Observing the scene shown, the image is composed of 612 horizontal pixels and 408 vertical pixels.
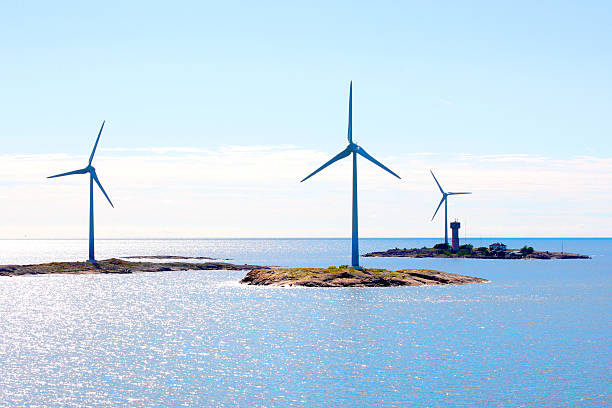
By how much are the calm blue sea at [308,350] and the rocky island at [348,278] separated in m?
5.85

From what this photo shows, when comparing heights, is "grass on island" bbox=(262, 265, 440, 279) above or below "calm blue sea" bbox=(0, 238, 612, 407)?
above

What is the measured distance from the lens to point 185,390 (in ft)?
152

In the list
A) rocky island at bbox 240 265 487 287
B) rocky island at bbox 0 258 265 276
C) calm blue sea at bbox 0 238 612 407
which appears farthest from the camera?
rocky island at bbox 0 258 265 276

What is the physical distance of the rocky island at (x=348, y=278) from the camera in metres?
126

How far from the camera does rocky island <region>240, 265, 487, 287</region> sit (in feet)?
413

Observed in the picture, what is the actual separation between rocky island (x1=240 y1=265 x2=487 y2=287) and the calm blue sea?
19.2ft

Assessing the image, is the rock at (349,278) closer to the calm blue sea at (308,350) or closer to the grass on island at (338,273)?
the grass on island at (338,273)

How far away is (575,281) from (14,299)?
11713cm

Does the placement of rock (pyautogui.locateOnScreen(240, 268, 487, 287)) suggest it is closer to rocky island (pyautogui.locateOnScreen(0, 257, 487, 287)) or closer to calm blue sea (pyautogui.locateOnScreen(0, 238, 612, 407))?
rocky island (pyautogui.locateOnScreen(0, 257, 487, 287))

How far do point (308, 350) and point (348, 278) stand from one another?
63.8m

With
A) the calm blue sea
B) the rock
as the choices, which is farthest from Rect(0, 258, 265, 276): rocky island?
the calm blue sea

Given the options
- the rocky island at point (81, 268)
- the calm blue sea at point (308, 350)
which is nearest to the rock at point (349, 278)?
the calm blue sea at point (308, 350)

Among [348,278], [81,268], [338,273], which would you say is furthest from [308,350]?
[81,268]

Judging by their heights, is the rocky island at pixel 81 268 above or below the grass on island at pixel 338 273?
below
